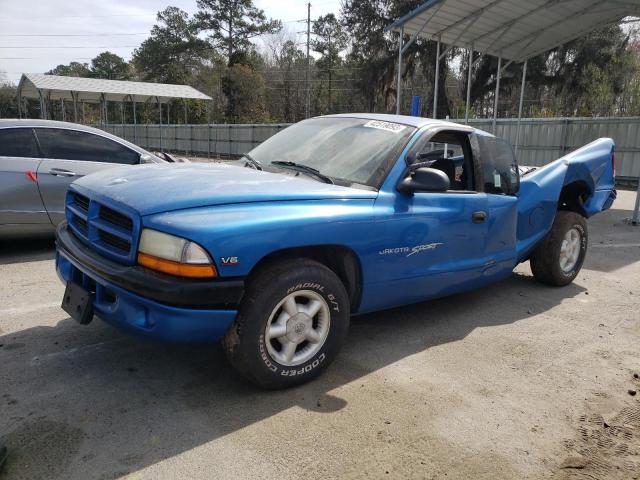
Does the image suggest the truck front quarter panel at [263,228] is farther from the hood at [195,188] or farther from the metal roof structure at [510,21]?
the metal roof structure at [510,21]

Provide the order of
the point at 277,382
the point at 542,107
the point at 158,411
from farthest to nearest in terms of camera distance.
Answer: the point at 542,107
the point at 277,382
the point at 158,411

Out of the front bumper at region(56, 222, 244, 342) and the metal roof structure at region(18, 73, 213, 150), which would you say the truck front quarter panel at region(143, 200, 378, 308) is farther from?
the metal roof structure at region(18, 73, 213, 150)

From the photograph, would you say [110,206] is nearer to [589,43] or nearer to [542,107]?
[589,43]

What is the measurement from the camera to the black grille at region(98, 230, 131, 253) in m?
2.81

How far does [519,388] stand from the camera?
10.7 feet

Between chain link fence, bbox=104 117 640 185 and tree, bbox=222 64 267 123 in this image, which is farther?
tree, bbox=222 64 267 123

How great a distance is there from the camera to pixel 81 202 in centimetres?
337

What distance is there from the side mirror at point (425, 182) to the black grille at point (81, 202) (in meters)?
2.00

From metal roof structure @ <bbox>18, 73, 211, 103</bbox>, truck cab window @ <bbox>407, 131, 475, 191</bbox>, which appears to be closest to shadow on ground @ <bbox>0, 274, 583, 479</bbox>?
truck cab window @ <bbox>407, 131, 475, 191</bbox>

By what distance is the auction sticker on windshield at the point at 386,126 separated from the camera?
12.5 feet

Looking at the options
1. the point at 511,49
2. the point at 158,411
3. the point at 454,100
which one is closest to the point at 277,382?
the point at 158,411

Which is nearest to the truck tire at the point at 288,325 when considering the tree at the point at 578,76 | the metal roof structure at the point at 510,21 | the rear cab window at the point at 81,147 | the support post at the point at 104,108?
the rear cab window at the point at 81,147

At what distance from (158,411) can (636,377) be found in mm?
3042

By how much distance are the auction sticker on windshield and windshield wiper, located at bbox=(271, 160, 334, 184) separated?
2.07 feet
